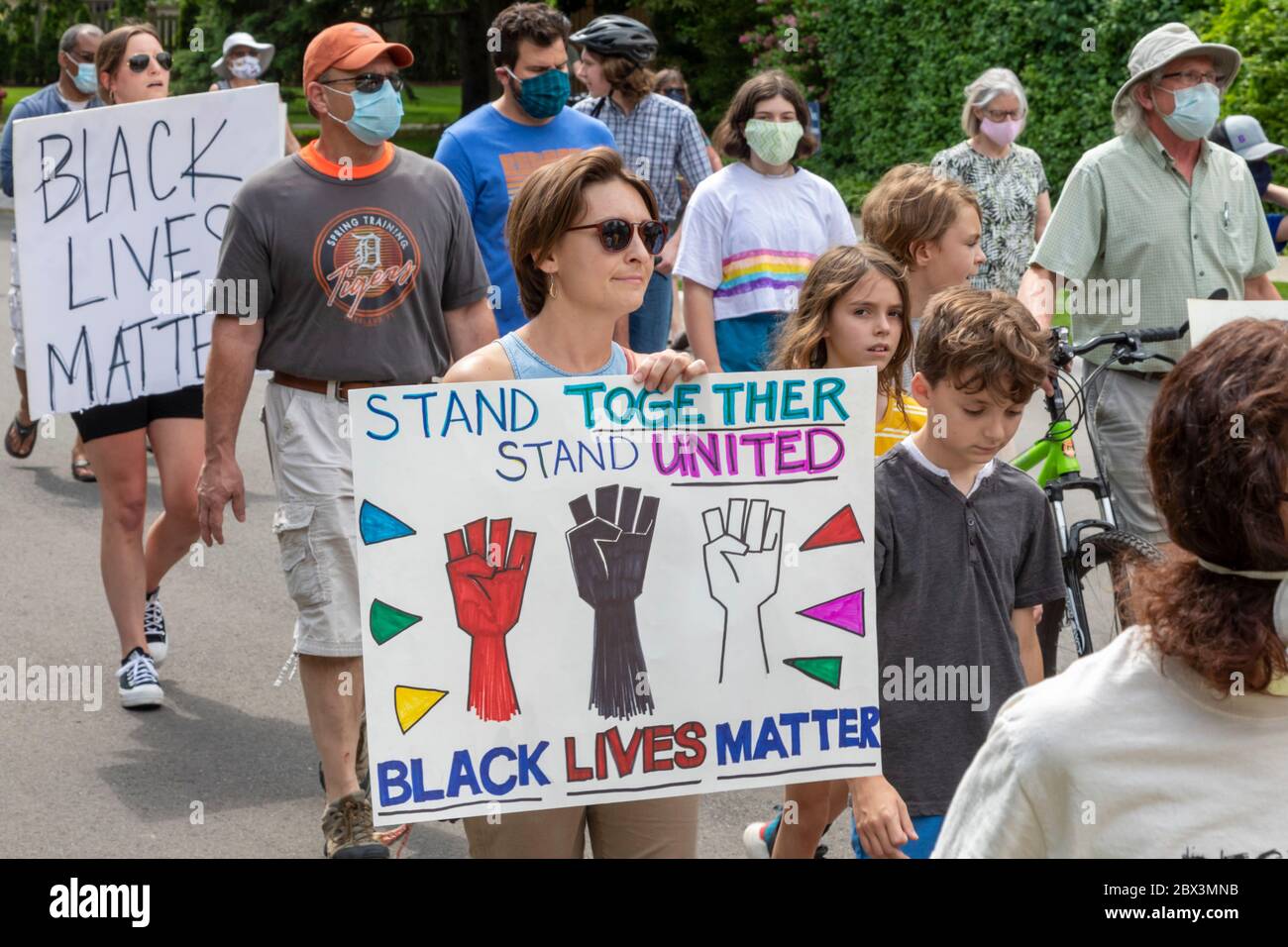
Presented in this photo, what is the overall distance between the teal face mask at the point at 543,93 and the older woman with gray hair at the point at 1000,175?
6.47 feet

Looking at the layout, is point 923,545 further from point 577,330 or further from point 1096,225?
point 1096,225

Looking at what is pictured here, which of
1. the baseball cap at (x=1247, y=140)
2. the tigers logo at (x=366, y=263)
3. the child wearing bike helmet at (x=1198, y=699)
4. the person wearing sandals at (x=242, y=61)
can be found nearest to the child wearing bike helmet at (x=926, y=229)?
the tigers logo at (x=366, y=263)

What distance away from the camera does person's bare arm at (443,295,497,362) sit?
194 inches

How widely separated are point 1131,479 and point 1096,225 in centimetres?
86

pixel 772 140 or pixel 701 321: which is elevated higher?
pixel 772 140

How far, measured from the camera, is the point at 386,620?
125 inches

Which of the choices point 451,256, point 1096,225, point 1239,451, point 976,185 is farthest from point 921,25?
point 1239,451

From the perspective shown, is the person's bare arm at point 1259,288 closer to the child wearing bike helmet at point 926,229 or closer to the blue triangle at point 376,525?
the child wearing bike helmet at point 926,229

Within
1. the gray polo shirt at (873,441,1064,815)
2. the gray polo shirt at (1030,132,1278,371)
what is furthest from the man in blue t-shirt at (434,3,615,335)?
the gray polo shirt at (873,441,1064,815)

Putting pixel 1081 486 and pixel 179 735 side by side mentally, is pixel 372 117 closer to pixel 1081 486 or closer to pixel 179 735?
pixel 179 735

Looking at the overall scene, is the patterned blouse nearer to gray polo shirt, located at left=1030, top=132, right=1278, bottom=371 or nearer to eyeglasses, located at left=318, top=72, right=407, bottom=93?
gray polo shirt, located at left=1030, top=132, right=1278, bottom=371

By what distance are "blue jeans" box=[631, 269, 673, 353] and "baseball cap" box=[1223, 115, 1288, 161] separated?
2893 millimetres

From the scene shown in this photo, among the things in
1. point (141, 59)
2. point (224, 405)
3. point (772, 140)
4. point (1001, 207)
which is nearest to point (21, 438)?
point (141, 59)

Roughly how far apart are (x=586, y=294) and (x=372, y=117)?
144 cm
